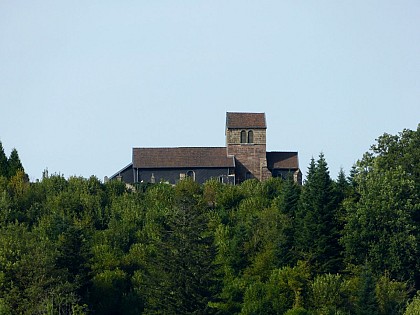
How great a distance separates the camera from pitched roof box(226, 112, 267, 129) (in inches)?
3760

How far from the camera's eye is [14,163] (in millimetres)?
90438

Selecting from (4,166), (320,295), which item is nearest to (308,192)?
(320,295)

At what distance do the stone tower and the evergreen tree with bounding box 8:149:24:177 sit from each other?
1696cm

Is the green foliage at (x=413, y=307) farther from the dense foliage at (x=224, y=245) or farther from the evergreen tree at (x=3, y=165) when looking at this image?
the evergreen tree at (x=3, y=165)

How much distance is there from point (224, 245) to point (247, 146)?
81.5ft

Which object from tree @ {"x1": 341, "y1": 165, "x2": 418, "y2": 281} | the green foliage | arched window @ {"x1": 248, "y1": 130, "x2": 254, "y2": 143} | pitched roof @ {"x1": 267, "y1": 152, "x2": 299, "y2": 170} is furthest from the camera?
arched window @ {"x1": 248, "y1": 130, "x2": 254, "y2": 143}

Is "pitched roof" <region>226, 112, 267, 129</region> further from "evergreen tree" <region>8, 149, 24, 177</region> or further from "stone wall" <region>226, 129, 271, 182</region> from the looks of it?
"evergreen tree" <region>8, 149, 24, 177</region>

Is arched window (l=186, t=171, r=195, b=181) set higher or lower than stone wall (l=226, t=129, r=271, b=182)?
lower

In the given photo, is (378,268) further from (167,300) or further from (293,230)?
(167,300)

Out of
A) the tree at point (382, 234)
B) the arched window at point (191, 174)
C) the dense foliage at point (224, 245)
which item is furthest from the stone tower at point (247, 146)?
the tree at point (382, 234)

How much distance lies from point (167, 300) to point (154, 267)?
113 inches

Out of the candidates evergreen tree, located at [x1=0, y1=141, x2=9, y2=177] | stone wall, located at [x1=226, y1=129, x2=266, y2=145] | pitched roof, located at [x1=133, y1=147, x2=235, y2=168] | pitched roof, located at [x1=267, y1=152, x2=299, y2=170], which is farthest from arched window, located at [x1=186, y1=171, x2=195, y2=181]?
evergreen tree, located at [x1=0, y1=141, x2=9, y2=177]

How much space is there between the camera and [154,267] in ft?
203

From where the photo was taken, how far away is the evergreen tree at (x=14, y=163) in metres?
88.8
